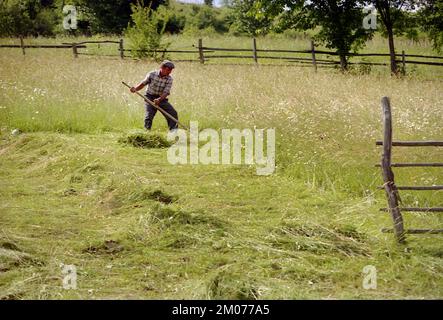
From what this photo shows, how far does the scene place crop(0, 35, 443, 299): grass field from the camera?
4145 millimetres

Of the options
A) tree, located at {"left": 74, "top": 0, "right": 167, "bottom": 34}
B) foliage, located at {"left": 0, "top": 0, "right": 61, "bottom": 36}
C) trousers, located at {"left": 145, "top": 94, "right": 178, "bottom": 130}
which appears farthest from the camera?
A: tree, located at {"left": 74, "top": 0, "right": 167, "bottom": 34}

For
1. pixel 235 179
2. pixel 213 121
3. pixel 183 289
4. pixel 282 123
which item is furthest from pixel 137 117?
pixel 183 289

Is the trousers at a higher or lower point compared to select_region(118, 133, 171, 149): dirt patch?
higher

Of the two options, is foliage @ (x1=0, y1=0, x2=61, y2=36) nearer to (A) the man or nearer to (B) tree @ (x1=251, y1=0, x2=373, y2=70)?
(B) tree @ (x1=251, y1=0, x2=373, y2=70)

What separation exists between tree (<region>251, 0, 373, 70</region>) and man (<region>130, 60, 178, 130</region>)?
900 cm

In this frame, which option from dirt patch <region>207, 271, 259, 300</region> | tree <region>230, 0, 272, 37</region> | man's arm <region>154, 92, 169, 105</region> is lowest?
dirt patch <region>207, 271, 259, 300</region>

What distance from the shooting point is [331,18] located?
1638cm

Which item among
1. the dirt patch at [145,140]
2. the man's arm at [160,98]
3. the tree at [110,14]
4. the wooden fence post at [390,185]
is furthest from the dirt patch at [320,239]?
the tree at [110,14]

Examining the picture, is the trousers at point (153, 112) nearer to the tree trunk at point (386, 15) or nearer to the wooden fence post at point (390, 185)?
the wooden fence post at point (390, 185)

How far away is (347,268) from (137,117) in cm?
715

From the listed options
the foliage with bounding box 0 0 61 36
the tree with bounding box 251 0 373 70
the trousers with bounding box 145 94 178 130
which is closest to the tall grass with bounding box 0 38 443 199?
the trousers with bounding box 145 94 178 130

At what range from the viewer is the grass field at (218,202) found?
4.14 m

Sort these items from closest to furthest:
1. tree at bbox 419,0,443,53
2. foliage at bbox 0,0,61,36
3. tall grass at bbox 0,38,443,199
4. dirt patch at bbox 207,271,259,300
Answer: dirt patch at bbox 207,271,259,300 < tall grass at bbox 0,38,443,199 < tree at bbox 419,0,443,53 < foliage at bbox 0,0,61,36

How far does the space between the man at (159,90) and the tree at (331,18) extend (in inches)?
354
